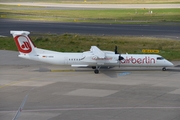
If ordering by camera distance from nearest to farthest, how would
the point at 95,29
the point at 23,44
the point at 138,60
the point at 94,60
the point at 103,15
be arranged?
1. the point at 94,60
2. the point at 138,60
3. the point at 23,44
4. the point at 95,29
5. the point at 103,15

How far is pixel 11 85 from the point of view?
44969 millimetres

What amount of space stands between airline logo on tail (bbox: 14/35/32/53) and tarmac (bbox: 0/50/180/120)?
2486 mm

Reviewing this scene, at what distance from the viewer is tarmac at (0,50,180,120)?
3422 cm

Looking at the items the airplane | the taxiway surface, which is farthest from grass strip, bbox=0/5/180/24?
the airplane

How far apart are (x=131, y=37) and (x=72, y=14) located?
135 ft

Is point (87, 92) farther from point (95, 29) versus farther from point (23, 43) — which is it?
point (95, 29)

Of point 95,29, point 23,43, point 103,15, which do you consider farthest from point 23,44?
point 103,15

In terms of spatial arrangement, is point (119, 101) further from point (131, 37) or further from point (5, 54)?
point (131, 37)

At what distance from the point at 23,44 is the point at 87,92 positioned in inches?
510

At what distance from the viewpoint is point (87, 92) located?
4172 cm

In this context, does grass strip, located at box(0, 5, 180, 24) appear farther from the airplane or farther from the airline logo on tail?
the airline logo on tail

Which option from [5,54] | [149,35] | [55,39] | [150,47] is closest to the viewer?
[5,54]

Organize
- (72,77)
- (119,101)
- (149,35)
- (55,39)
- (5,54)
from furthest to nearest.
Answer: (149,35) → (55,39) → (5,54) → (72,77) → (119,101)

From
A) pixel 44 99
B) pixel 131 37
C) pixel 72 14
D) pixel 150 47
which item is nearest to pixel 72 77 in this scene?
pixel 44 99
